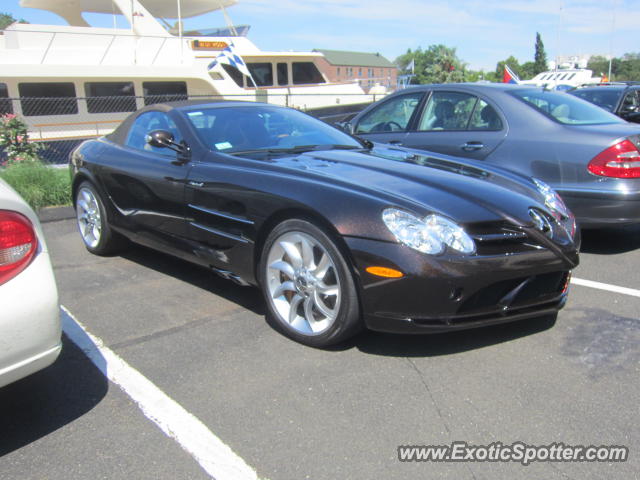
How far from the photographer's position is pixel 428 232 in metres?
2.79

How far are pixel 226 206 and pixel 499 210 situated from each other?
1654 millimetres

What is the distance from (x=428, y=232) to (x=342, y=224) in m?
0.44

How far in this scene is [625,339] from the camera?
3.21 m

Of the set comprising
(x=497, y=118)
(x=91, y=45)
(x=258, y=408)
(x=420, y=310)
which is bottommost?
(x=258, y=408)

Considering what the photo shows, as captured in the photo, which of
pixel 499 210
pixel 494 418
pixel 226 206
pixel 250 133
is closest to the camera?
pixel 494 418

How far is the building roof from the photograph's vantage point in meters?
83.2

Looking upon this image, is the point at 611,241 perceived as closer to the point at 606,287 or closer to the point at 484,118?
the point at 606,287

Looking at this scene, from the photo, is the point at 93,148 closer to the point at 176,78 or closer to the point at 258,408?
the point at 258,408

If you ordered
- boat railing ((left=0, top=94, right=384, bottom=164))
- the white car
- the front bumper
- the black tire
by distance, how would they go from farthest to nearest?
boat railing ((left=0, top=94, right=384, bottom=164)), the black tire, the front bumper, the white car

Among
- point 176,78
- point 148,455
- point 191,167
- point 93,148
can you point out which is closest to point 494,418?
point 148,455

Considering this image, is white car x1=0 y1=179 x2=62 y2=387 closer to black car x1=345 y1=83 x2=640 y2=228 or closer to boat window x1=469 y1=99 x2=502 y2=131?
black car x1=345 y1=83 x2=640 y2=228

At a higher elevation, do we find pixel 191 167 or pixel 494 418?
pixel 191 167

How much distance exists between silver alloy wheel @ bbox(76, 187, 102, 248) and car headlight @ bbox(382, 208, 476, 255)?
3.20 m

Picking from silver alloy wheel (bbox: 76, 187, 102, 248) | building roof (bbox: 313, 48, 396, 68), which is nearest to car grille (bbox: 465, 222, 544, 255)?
silver alloy wheel (bbox: 76, 187, 102, 248)
